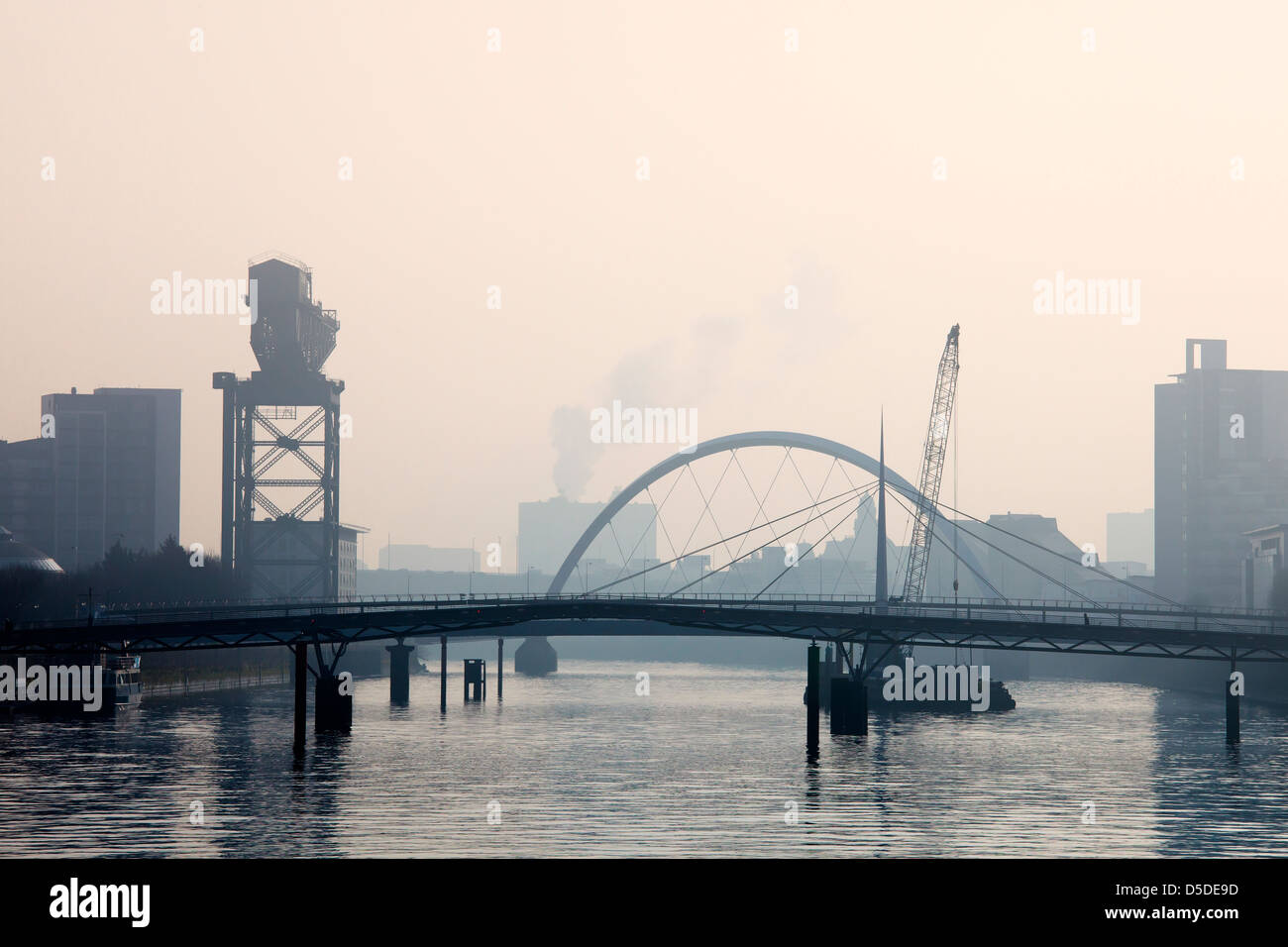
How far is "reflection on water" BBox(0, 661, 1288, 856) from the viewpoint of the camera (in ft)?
164

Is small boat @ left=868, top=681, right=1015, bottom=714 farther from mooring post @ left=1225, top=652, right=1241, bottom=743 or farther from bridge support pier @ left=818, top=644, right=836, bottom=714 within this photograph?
mooring post @ left=1225, top=652, right=1241, bottom=743

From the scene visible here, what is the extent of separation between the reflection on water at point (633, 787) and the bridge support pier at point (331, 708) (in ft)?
4.22

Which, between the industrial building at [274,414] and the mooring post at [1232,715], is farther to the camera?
the industrial building at [274,414]

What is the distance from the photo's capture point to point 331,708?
91.8 m

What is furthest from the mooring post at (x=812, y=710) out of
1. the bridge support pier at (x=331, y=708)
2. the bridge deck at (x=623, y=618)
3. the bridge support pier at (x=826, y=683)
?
the bridge support pier at (x=826, y=683)

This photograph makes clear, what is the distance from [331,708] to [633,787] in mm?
31442

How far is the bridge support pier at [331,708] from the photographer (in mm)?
91500

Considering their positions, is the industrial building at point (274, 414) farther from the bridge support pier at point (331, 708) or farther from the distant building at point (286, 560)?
the bridge support pier at point (331, 708)

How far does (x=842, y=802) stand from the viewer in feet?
200

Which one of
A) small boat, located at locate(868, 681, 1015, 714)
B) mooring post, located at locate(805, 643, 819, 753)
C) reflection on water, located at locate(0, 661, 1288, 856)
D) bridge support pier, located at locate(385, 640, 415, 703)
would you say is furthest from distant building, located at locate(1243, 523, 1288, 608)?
mooring post, located at locate(805, 643, 819, 753)
